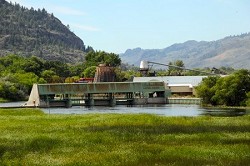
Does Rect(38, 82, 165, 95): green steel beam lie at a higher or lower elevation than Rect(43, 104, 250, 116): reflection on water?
higher

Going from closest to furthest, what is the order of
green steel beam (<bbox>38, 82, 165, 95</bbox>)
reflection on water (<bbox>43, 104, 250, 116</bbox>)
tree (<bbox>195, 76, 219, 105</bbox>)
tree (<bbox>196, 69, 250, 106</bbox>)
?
reflection on water (<bbox>43, 104, 250, 116</bbox>) < tree (<bbox>196, 69, 250, 106</bbox>) < tree (<bbox>195, 76, 219, 105</bbox>) < green steel beam (<bbox>38, 82, 165, 95</bbox>)

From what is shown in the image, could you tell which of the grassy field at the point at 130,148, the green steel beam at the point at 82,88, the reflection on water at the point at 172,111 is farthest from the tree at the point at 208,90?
the grassy field at the point at 130,148

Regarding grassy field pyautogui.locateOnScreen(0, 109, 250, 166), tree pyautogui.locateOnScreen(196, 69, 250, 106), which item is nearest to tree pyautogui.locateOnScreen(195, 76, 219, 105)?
Answer: tree pyautogui.locateOnScreen(196, 69, 250, 106)

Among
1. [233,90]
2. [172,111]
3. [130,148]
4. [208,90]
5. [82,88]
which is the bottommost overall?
[130,148]

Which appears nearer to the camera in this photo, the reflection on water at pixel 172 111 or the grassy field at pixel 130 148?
the grassy field at pixel 130 148

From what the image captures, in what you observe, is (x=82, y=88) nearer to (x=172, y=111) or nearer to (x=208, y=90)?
(x=208, y=90)

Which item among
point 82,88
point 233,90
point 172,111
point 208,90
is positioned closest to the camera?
point 172,111

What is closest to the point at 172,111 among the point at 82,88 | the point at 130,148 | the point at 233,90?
the point at 233,90

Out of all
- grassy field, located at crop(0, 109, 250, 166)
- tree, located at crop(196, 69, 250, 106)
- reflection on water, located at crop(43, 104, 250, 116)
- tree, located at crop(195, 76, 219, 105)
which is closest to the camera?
grassy field, located at crop(0, 109, 250, 166)

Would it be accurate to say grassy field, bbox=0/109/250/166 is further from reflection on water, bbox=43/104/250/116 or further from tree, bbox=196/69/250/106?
tree, bbox=196/69/250/106

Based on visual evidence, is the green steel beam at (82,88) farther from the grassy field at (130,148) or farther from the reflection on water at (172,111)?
the grassy field at (130,148)

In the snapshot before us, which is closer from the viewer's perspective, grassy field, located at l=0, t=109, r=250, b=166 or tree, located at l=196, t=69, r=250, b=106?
grassy field, located at l=0, t=109, r=250, b=166

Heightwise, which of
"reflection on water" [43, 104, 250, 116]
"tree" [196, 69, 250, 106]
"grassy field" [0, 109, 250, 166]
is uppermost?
"tree" [196, 69, 250, 106]

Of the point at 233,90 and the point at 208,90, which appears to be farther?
the point at 208,90
